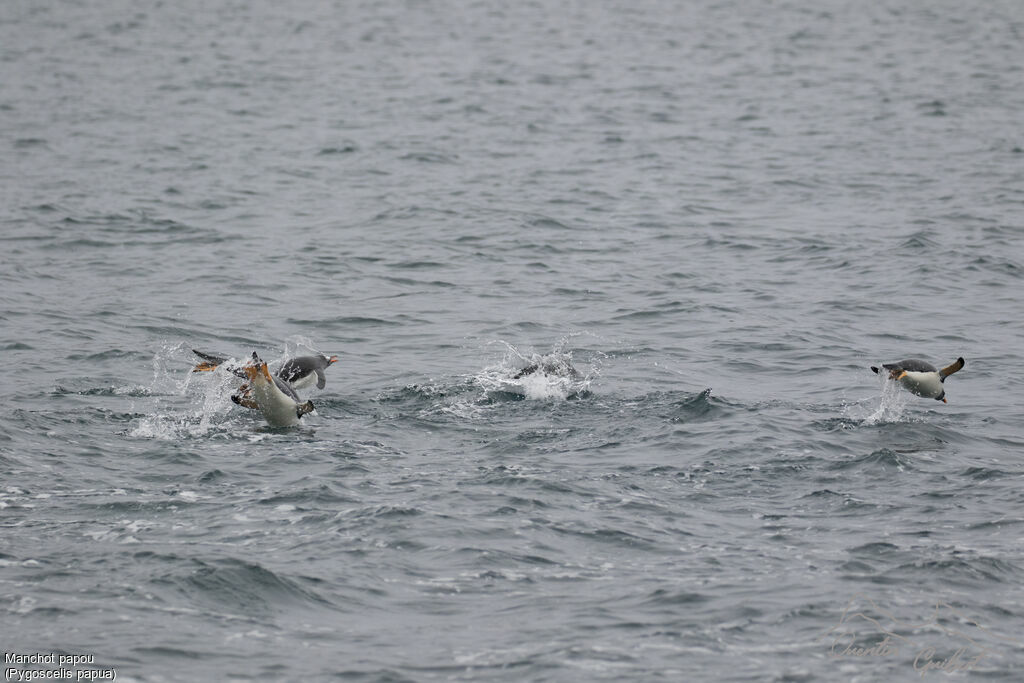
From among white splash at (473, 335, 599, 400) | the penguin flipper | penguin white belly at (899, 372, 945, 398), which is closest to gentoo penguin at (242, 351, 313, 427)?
white splash at (473, 335, 599, 400)

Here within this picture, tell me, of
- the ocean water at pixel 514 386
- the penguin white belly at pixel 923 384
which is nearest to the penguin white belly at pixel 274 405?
the ocean water at pixel 514 386

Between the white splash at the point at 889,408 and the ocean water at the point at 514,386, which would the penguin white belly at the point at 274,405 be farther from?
the white splash at the point at 889,408

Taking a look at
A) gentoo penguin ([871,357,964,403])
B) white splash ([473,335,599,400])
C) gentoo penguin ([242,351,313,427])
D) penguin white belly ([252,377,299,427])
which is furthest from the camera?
white splash ([473,335,599,400])

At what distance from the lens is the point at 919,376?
16562 mm

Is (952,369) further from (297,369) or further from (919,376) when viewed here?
(297,369)

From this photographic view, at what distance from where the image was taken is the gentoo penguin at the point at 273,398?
15734 millimetres

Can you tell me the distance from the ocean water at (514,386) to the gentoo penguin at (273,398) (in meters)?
0.22

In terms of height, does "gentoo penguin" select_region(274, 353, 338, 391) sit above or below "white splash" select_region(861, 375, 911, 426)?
above

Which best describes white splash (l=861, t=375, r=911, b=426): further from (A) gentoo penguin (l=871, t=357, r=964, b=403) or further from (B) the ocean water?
(A) gentoo penguin (l=871, t=357, r=964, b=403)

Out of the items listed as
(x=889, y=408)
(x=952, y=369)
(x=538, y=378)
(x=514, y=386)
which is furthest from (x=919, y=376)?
(x=514, y=386)

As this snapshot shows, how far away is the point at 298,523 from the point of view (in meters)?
13.5

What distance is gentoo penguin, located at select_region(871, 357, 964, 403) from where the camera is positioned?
1658 centimetres

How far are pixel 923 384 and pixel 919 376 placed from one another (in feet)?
0.49

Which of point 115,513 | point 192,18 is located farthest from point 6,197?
point 192,18
